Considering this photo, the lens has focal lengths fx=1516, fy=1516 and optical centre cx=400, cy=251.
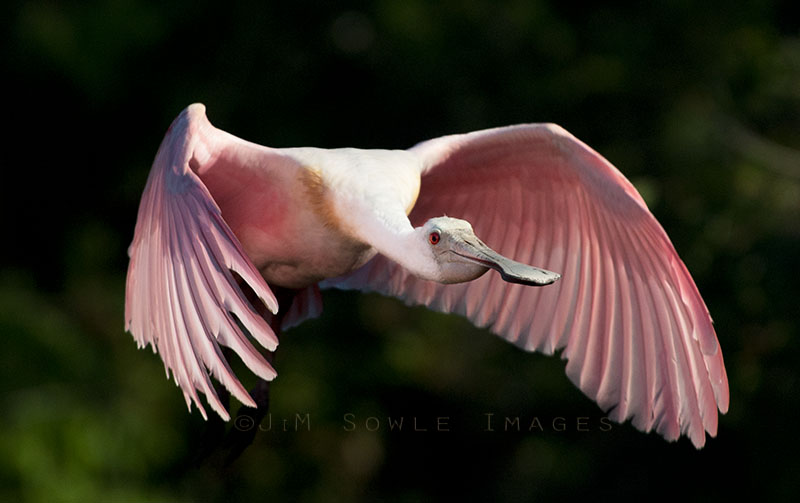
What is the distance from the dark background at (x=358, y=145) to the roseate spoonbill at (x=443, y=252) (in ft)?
10.4

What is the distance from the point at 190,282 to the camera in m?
3.41

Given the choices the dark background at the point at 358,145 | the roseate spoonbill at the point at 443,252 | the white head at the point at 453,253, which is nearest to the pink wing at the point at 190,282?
the roseate spoonbill at the point at 443,252

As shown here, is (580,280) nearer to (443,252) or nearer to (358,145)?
(443,252)

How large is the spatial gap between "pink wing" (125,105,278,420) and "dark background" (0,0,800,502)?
13.9ft

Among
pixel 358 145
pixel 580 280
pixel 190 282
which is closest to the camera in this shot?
pixel 190 282

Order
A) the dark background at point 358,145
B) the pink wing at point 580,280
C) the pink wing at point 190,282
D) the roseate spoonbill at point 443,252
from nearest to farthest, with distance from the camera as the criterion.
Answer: the pink wing at point 190,282
the roseate spoonbill at point 443,252
the pink wing at point 580,280
the dark background at point 358,145

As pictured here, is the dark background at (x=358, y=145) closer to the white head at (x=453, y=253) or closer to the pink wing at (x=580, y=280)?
the pink wing at (x=580, y=280)

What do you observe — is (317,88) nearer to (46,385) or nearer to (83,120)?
(83,120)

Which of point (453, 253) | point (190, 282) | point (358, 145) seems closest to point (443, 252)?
point (453, 253)

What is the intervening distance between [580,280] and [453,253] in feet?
3.51

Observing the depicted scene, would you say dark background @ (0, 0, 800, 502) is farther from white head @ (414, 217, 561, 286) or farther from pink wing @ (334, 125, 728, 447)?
white head @ (414, 217, 561, 286)

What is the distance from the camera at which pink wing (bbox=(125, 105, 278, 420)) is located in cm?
325

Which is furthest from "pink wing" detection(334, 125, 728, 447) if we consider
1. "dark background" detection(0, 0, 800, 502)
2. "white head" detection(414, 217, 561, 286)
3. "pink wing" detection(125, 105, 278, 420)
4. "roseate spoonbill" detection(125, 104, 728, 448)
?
"dark background" detection(0, 0, 800, 502)

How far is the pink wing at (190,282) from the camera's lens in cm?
325
